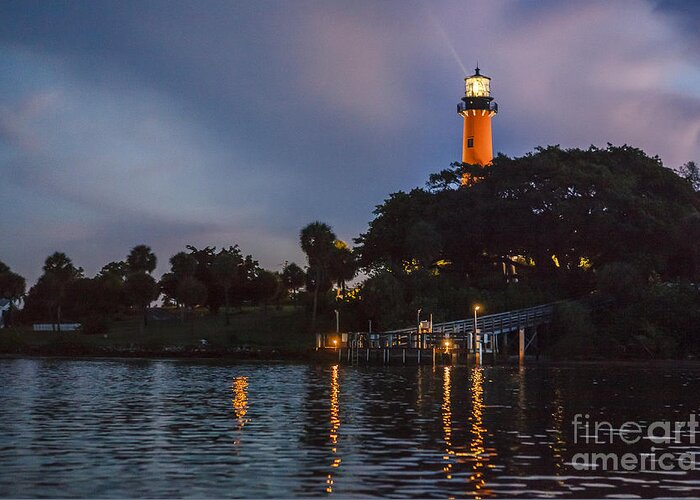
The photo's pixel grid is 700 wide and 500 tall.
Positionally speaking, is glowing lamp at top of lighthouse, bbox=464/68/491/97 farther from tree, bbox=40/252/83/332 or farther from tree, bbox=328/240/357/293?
Result: tree, bbox=40/252/83/332

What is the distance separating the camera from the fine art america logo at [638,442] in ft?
77.7

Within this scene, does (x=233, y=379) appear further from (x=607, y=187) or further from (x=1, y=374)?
(x=607, y=187)

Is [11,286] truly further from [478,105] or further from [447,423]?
[447,423]

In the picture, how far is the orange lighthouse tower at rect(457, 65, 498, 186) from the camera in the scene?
120688 millimetres

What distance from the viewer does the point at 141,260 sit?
15188 cm

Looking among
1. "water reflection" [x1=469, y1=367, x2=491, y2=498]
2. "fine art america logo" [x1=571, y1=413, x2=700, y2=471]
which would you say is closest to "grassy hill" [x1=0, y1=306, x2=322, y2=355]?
"water reflection" [x1=469, y1=367, x2=491, y2=498]

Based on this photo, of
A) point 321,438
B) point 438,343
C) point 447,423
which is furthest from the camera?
point 438,343

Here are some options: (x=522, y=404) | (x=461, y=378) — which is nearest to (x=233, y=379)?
(x=461, y=378)

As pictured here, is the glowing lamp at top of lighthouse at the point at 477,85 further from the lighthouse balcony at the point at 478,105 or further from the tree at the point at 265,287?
the tree at the point at 265,287

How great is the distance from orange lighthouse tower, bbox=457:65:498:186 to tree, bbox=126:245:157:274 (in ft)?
177

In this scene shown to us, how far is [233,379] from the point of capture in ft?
194

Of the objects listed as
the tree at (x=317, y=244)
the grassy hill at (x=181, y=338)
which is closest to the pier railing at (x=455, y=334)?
the grassy hill at (x=181, y=338)

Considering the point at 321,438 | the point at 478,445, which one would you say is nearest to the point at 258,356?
the point at 321,438

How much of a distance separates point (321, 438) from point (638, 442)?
865cm
